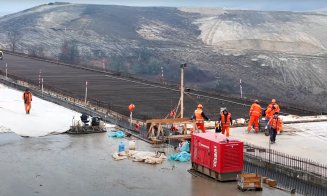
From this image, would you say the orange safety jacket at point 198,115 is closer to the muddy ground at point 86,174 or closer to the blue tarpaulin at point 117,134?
the muddy ground at point 86,174

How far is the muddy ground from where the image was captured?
13797mm

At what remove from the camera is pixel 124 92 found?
110 feet

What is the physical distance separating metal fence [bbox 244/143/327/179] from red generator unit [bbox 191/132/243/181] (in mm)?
1618

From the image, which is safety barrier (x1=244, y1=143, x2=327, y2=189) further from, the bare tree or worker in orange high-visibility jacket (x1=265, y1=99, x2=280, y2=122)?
the bare tree

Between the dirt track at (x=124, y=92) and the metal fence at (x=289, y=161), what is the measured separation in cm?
798

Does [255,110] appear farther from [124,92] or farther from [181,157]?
[124,92]

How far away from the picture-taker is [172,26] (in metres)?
79.3

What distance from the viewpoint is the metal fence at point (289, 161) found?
14.9 meters

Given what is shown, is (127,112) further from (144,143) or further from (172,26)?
(172,26)

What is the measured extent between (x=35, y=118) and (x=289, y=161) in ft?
33.6

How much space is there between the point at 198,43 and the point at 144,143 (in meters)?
50.7

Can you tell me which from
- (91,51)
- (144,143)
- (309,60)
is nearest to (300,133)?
(144,143)

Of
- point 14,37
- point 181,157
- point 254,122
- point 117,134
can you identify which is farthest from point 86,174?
point 14,37

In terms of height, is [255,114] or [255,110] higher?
[255,110]
